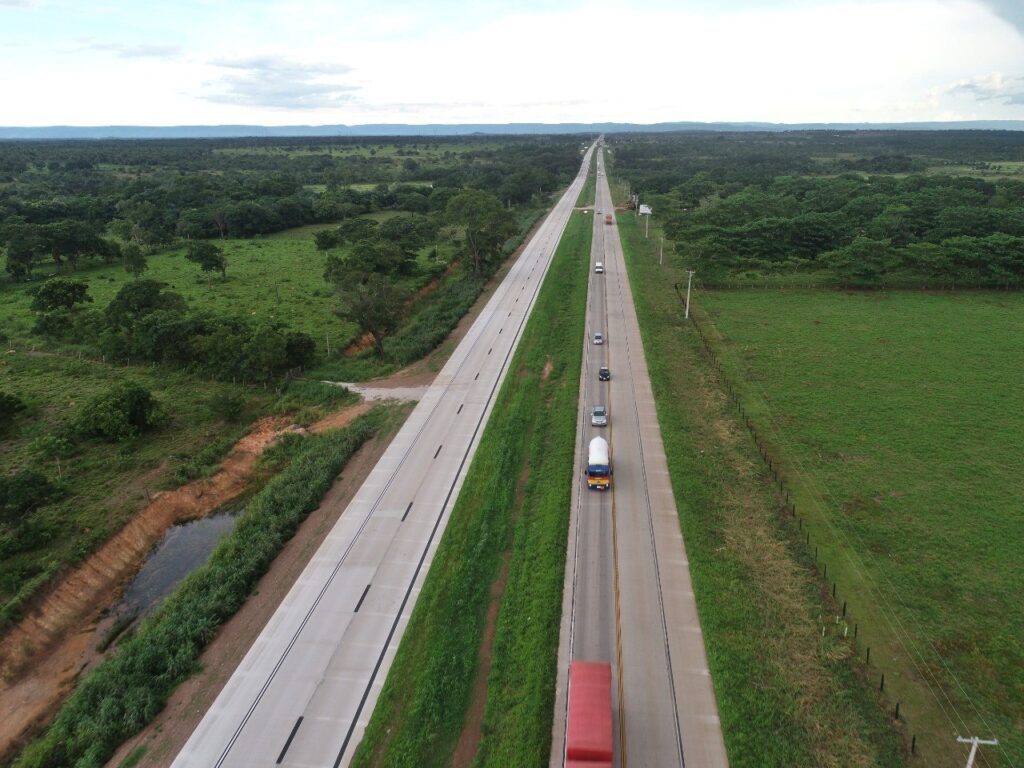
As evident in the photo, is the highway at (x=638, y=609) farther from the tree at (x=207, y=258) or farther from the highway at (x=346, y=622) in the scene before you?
the tree at (x=207, y=258)

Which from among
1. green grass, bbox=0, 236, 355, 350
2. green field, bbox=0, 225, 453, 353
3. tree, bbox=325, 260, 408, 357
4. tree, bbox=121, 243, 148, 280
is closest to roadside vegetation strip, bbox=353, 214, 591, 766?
tree, bbox=325, 260, 408, 357

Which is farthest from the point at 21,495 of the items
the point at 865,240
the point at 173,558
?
the point at 865,240

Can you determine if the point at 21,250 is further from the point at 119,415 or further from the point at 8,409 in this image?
the point at 119,415

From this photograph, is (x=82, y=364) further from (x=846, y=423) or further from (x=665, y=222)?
(x=665, y=222)

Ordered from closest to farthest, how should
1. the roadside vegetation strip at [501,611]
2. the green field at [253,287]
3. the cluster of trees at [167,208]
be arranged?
the roadside vegetation strip at [501,611] < the green field at [253,287] < the cluster of trees at [167,208]

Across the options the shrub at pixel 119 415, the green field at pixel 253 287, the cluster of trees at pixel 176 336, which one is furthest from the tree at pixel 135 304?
the shrub at pixel 119 415

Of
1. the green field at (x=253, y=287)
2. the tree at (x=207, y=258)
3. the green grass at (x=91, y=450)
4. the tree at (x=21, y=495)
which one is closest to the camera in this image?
the green grass at (x=91, y=450)

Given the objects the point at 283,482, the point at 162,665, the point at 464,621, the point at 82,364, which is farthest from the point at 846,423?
the point at 82,364
